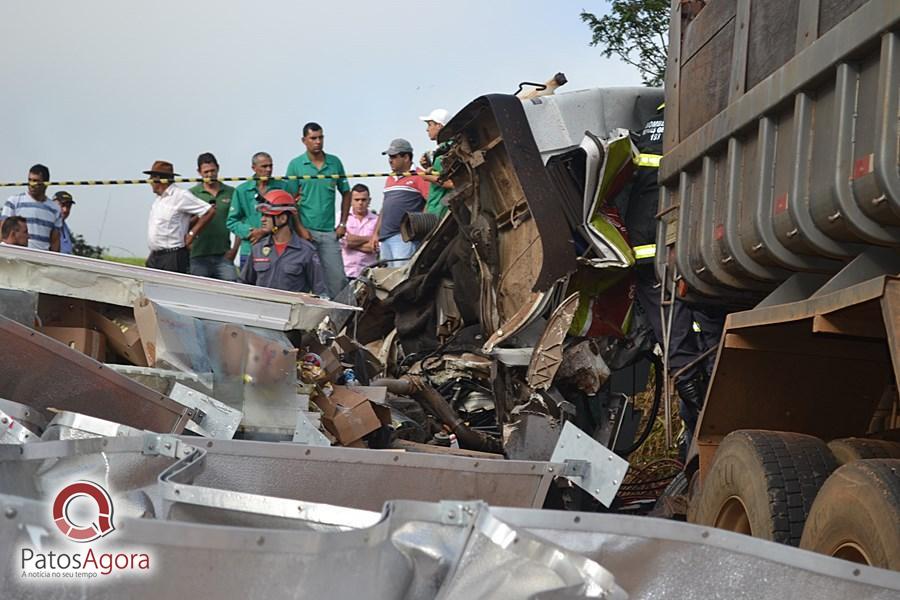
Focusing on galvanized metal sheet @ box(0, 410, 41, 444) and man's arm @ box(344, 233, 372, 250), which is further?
man's arm @ box(344, 233, 372, 250)

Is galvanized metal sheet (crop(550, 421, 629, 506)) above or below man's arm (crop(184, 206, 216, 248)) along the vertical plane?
below

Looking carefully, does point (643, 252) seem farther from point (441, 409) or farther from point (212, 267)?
point (212, 267)

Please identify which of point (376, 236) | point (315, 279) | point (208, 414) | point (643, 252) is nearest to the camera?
point (208, 414)

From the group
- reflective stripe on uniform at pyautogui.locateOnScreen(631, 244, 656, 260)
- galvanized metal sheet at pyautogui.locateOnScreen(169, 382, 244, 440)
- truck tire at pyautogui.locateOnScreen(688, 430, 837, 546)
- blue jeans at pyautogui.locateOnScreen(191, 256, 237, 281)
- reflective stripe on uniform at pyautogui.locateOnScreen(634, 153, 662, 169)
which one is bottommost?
galvanized metal sheet at pyautogui.locateOnScreen(169, 382, 244, 440)

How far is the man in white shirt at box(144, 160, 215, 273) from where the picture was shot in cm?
1210

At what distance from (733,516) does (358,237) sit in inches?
352

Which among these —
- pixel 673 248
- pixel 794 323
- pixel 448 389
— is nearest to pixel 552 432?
pixel 448 389

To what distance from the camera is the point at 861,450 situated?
396cm

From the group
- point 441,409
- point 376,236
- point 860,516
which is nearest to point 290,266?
point 376,236

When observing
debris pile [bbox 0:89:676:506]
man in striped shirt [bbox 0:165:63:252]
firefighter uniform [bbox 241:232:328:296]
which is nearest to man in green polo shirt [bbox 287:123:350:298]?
firefighter uniform [bbox 241:232:328:296]

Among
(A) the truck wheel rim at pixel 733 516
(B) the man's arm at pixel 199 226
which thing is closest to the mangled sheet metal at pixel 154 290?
(A) the truck wheel rim at pixel 733 516

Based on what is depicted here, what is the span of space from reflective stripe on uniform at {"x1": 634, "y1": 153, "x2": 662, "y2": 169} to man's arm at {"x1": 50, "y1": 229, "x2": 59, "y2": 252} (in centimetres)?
666

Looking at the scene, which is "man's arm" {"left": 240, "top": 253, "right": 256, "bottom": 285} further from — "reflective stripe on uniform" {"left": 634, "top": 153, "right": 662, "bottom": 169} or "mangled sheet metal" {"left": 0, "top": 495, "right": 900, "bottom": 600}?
"mangled sheet metal" {"left": 0, "top": 495, "right": 900, "bottom": 600}

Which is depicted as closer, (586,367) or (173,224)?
(586,367)
